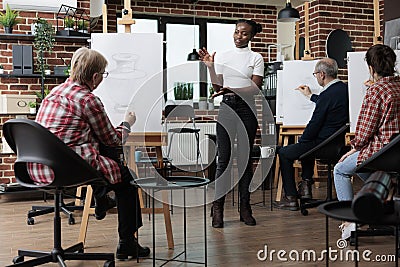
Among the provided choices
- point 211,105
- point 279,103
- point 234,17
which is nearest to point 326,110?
point 279,103

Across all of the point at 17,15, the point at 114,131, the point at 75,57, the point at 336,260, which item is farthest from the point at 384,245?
the point at 17,15

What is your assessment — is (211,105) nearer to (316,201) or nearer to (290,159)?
A: (290,159)

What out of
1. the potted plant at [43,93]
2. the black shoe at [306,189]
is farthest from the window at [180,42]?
the black shoe at [306,189]

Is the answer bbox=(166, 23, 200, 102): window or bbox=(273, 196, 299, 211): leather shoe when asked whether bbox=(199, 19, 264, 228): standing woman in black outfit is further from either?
bbox=(166, 23, 200, 102): window

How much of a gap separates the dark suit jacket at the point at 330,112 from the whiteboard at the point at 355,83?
0.07m

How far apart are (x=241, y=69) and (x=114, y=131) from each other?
146 cm

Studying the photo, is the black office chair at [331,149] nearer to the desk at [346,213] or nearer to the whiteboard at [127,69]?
the whiteboard at [127,69]

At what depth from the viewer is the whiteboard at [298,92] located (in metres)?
5.24

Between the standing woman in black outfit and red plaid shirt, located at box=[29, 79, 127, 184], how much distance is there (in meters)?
1.33

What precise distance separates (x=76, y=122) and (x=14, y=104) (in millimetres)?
3096

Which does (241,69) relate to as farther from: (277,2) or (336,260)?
(277,2)

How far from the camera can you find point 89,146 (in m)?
2.65

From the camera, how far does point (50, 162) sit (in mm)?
2451

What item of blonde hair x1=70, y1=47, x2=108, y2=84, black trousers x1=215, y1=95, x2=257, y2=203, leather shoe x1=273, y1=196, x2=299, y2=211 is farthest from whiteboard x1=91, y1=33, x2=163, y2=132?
leather shoe x1=273, y1=196, x2=299, y2=211
